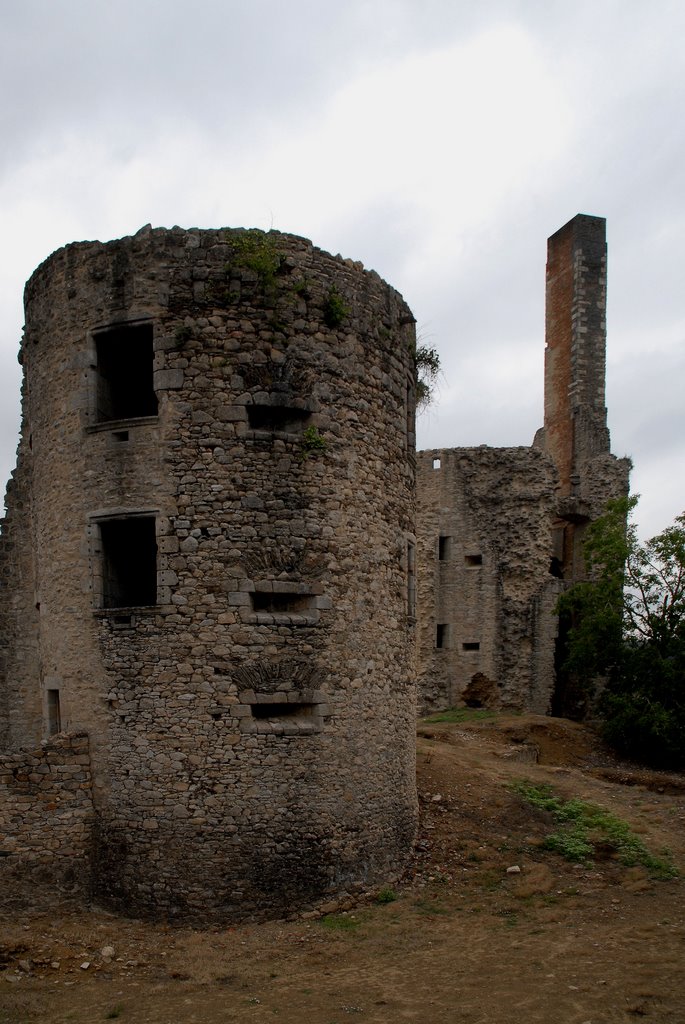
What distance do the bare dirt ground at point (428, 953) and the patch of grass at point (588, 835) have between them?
21cm

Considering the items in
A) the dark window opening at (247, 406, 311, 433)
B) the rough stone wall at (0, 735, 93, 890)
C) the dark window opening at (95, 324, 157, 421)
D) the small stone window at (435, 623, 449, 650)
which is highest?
the dark window opening at (95, 324, 157, 421)

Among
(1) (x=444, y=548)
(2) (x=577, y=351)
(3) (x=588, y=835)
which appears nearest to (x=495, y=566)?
(1) (x=444, y=548)

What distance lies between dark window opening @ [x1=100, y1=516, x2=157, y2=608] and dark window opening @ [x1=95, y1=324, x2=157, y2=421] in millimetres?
1237

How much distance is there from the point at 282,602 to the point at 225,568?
941 mm

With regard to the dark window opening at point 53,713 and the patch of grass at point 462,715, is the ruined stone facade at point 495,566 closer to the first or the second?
the patch of grass at point 462,715

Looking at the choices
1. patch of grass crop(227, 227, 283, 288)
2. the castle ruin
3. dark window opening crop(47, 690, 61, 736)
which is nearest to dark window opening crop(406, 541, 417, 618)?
the castle ruin

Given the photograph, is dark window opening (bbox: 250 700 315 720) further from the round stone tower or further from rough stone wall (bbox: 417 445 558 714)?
rough stone wall (bbox: 417 445 558 714)

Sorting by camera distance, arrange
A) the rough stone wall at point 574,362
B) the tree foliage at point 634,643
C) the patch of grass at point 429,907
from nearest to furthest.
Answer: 1. the patch of grass at point 429,907
2. the tree foliage at point 634,643
3. the rough stone wall at point 574,362

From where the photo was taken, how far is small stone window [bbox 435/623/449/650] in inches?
985

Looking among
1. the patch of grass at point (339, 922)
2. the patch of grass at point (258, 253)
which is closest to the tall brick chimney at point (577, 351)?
the patch of grass at point (258, 253)

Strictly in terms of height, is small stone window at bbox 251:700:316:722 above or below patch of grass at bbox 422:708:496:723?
above

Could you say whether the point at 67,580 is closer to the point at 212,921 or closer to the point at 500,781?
the point at 212,921

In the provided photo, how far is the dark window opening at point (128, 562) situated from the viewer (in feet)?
37.3

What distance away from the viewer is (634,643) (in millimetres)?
20656
